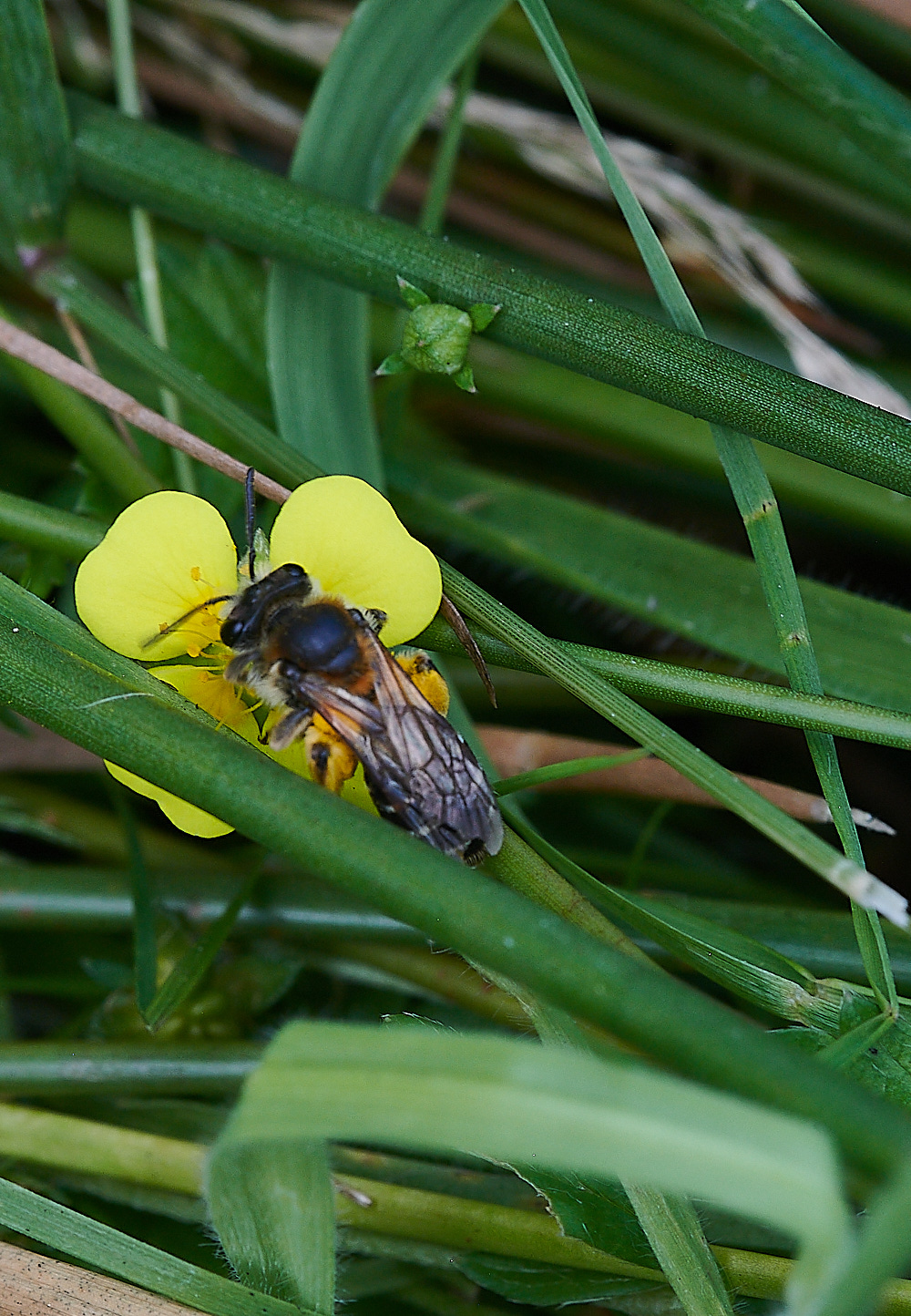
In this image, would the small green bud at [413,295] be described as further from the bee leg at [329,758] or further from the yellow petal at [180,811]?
the yellow petal at [180,811]

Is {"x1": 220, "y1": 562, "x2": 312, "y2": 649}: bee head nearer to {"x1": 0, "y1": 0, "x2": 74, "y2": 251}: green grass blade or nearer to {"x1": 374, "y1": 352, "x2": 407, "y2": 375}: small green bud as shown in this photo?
{"x1": 374, "y1": 352, "x2": 407, "y2": 375}: small green bud

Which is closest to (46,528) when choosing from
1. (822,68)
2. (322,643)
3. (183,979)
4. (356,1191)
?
(322,643)

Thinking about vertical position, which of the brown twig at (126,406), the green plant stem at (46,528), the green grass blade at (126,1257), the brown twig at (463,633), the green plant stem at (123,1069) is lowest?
the green grass blade at (126,1257)

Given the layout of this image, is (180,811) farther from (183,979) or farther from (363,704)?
(183,979)

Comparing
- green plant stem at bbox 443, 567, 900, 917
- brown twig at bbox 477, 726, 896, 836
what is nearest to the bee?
green plant stem at bbox 443, 567, 900, 917

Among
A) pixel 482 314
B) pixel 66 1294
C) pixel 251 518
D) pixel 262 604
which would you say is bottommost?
pixel 66 1294


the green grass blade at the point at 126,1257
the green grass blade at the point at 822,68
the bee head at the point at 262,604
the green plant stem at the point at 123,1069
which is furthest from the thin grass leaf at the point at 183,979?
the green grass blade at the point at 822,68

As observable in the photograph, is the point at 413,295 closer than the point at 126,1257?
No
